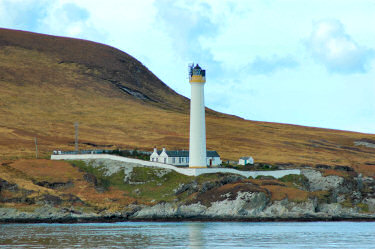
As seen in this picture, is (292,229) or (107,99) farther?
(107,99)

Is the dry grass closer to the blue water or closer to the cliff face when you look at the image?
the cliff face

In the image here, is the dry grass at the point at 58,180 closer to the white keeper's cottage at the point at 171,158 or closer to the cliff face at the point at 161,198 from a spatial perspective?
the cliff face at the point at 161,198

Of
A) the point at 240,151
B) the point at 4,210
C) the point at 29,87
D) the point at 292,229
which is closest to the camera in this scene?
the point at 292,229

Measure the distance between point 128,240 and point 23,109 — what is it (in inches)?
3729

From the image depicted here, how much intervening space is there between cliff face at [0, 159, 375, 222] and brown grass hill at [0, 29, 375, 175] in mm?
19883

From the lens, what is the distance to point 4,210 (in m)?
80.5

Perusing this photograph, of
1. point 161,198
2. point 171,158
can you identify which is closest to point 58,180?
point 161,198

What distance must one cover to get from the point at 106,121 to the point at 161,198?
6732 centimetres

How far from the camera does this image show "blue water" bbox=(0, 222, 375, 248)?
58312mm

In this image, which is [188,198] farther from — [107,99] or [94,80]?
[94,80]

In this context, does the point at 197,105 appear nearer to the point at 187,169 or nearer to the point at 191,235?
the point at 187,169

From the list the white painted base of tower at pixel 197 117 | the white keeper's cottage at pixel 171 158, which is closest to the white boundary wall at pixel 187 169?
the white painted base of tower at pixel 197 117

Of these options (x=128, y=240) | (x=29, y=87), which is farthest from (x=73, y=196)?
(x=29, y=87)

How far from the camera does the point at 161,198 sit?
85188 millimetres
